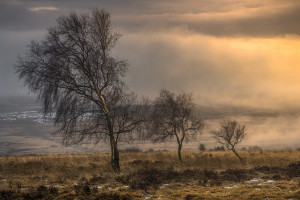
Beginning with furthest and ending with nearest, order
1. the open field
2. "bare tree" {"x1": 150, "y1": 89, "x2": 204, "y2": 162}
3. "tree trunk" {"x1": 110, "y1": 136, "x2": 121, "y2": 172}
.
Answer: "bare tree" {"x1": 150, "y1": 89, "x2": 204, "y2": 162} < "tree trunk" {"x1": 110, "y1": 136, "x2": 121, "y2": 172} < the open field

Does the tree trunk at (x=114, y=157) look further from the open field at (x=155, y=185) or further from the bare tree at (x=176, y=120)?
the bare tree at (x=176, y=120)

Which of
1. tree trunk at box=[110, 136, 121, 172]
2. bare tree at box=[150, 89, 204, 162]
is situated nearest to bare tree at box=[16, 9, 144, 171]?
tree trunk at box=[110, 136, 121, 172]

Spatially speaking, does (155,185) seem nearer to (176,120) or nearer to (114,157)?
(114,157)

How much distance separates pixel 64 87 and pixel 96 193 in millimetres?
9190

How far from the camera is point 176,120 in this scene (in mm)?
28875

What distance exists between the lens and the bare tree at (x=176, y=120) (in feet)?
95.1

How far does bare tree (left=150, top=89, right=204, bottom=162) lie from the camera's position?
29000mm

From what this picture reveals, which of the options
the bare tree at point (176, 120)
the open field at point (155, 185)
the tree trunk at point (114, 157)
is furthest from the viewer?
the bare tree at point (176, 120)

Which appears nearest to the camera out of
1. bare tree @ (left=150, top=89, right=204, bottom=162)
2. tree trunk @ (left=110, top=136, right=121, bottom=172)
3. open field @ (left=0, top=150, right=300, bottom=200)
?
open field @ (left=0, top=150, right=300, bottom=200)

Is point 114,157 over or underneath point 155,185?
over

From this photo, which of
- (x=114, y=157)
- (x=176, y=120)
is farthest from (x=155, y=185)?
(x=176, y=120)

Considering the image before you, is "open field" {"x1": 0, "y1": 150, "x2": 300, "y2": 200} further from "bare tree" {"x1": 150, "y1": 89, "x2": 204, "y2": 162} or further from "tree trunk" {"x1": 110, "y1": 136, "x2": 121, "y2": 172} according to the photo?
"bare tree" {"x1": 150, "y1": 89, "x2": 204, "y2": 162}

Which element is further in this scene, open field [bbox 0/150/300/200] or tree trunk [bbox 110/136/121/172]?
tree trunk [bbox 110/136/121/172]

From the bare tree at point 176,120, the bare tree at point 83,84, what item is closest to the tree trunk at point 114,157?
the bare tree at point 83,84
